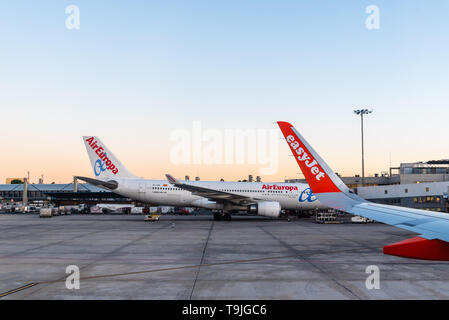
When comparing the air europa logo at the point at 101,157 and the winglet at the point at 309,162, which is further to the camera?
the air europa logo at the point at 101,157

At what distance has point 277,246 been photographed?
16.2 meters

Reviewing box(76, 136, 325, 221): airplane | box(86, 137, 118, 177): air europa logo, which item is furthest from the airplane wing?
box(86, 137, 118, 177): air europa logo

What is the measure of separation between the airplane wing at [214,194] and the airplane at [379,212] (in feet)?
77.5

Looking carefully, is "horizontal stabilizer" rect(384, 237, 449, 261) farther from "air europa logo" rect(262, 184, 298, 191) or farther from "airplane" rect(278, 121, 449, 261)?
"air europa logo" rect(262, 184, 298, 191)

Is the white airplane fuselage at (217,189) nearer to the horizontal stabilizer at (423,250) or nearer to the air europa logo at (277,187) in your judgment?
the air europa logo at (277,187)

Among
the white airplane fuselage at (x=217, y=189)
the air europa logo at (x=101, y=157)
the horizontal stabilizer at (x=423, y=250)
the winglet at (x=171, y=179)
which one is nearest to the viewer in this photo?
the horizontal stabilizer at (x=423, y=250)

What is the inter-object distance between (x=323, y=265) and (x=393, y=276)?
229 centimetres

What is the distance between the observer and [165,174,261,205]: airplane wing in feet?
103

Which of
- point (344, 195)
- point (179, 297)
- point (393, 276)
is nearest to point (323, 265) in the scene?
point (393, 276)

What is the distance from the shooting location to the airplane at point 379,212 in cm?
455

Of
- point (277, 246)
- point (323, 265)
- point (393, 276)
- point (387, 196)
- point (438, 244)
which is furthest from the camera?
point (387, 196)

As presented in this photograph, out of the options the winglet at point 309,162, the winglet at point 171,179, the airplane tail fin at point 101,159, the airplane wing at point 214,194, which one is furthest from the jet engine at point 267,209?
the winglet at point 309,162

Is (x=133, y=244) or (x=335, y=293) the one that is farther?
(x=133, y=244)
